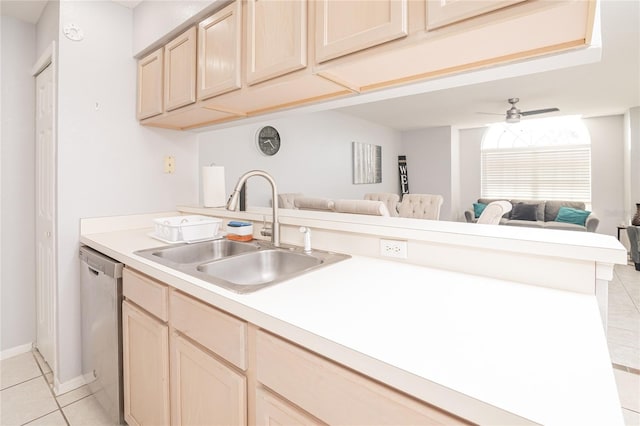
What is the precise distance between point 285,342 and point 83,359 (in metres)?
1.86

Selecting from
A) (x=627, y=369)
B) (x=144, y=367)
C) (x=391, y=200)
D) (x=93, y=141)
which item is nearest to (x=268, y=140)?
(x=391, y=200)

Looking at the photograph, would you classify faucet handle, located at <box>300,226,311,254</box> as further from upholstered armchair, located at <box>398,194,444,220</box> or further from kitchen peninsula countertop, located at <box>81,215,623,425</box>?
upholstered armchair, located at <box>398,194,444,220</box>

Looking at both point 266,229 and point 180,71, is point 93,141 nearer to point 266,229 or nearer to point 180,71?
point 180,71

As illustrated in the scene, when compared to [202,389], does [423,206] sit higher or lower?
higher

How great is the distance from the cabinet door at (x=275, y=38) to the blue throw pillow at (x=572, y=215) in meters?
6.31

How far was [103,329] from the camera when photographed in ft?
5.44

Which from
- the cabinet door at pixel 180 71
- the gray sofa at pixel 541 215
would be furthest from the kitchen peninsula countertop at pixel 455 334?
the gray sofa at pixel 541 215

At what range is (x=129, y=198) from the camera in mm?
2203

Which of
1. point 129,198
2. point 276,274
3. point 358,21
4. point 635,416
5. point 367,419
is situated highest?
point 358,21

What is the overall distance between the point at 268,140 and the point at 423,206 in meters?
2.24

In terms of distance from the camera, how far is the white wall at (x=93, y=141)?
1.90 metres

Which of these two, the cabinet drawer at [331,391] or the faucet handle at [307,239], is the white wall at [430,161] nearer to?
the faucet handle at [307,239]

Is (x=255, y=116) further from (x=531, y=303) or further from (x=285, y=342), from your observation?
(x=531, y=303)

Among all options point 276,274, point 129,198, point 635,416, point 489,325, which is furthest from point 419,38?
point 635,416
